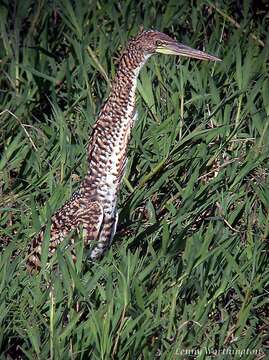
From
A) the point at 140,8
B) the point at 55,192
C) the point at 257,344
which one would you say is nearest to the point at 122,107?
the point at 55,192

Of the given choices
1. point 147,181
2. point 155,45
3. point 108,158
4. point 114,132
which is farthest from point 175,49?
point 147,181

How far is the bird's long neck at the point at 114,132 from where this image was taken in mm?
5781

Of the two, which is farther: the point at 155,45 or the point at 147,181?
the point at 147,181

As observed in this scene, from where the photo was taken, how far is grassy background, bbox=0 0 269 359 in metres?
5.03

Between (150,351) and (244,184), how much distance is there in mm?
1666

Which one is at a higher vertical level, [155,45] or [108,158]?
[155,45]

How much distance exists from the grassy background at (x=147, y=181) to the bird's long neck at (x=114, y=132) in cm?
29

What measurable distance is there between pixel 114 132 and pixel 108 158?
12cm

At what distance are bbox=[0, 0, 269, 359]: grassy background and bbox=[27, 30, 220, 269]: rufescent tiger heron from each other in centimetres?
13

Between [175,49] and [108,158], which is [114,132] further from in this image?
[175,49]

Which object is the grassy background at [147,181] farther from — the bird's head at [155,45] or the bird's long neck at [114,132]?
the bird's head at [155,45]

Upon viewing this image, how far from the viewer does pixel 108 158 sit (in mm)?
5828

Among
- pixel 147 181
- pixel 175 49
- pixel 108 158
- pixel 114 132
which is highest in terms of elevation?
pixel 175 49

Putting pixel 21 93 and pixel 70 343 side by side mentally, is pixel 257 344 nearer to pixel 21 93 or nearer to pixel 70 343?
pixel 70 343
